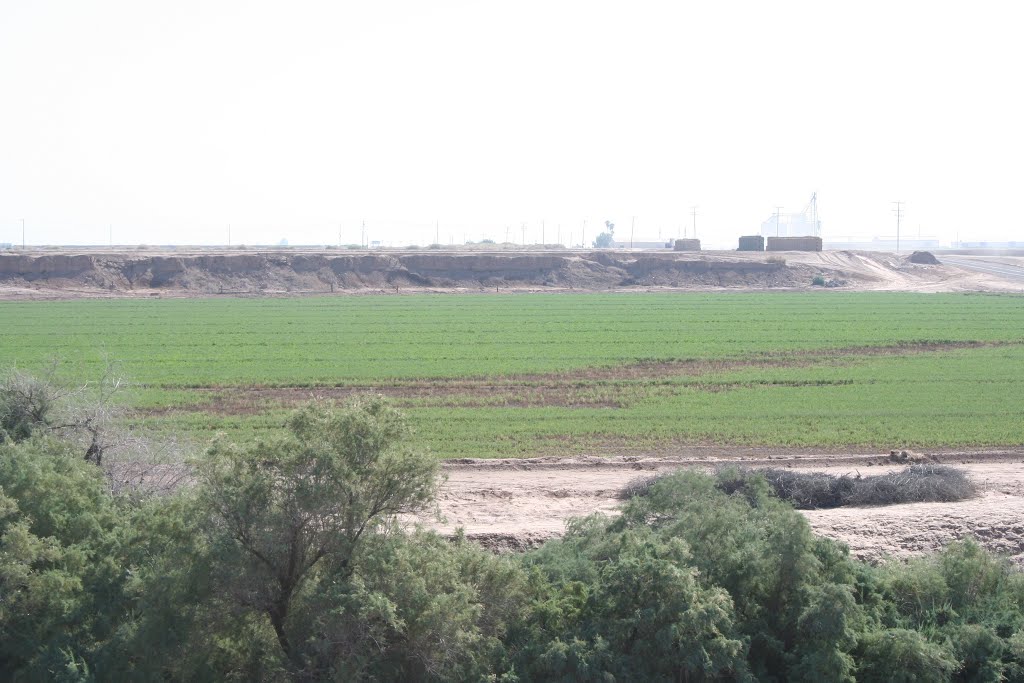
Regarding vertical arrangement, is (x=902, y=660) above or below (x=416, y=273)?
below

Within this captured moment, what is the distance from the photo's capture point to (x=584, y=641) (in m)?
12.8

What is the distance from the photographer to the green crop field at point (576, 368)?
27562 millimetres

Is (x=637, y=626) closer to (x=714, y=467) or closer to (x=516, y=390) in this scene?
(x=714, y=467)

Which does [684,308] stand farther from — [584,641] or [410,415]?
[584,641]

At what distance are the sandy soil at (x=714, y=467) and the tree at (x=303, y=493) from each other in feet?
Answer: 7.06

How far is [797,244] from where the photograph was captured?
115m

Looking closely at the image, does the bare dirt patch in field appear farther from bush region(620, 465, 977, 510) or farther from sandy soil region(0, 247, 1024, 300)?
sandy soil region(0, 247, 1024, 300)

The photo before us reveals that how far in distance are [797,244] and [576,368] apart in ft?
275

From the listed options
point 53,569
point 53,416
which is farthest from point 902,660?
point 53,416

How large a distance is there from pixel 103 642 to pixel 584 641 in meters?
6.68

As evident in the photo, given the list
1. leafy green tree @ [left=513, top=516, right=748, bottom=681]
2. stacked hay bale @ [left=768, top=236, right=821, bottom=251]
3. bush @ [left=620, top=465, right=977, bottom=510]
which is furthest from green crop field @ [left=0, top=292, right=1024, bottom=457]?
stacked hay bale @ [left=768, top=236, right=821, bottom=251]

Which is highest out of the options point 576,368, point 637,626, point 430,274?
point 430,274

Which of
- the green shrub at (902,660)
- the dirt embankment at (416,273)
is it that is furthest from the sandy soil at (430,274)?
the green shrub at (902,660)

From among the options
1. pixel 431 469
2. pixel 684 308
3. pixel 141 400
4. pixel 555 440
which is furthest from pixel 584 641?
pixel 684 308
